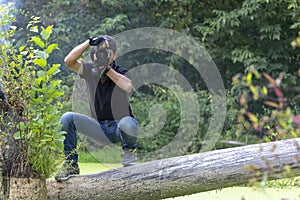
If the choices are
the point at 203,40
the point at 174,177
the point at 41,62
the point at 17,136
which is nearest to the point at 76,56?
the point at 41,62

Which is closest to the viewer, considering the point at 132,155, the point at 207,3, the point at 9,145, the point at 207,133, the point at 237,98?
the point at 9,145

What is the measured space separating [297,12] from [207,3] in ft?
4.69

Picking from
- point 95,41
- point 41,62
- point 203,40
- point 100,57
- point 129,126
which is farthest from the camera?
point 203,40

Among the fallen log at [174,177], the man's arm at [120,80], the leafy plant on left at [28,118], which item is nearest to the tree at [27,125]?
the leafy plant on left at [28,118]

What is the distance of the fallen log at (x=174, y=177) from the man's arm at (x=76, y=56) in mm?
753

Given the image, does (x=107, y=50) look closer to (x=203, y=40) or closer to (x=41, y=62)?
(x=41, y=62)

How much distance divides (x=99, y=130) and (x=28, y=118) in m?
0.64

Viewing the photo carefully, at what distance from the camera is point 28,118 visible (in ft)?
8.38

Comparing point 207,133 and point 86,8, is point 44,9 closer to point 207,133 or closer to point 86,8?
point 86,8

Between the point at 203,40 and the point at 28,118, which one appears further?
the point at 203,40

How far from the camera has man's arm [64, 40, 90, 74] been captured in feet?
10.1

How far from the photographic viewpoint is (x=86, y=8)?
7.63 metres

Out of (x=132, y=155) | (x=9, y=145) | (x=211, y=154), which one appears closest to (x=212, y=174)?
(x=211, y=154)

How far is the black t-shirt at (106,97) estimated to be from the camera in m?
3.17
